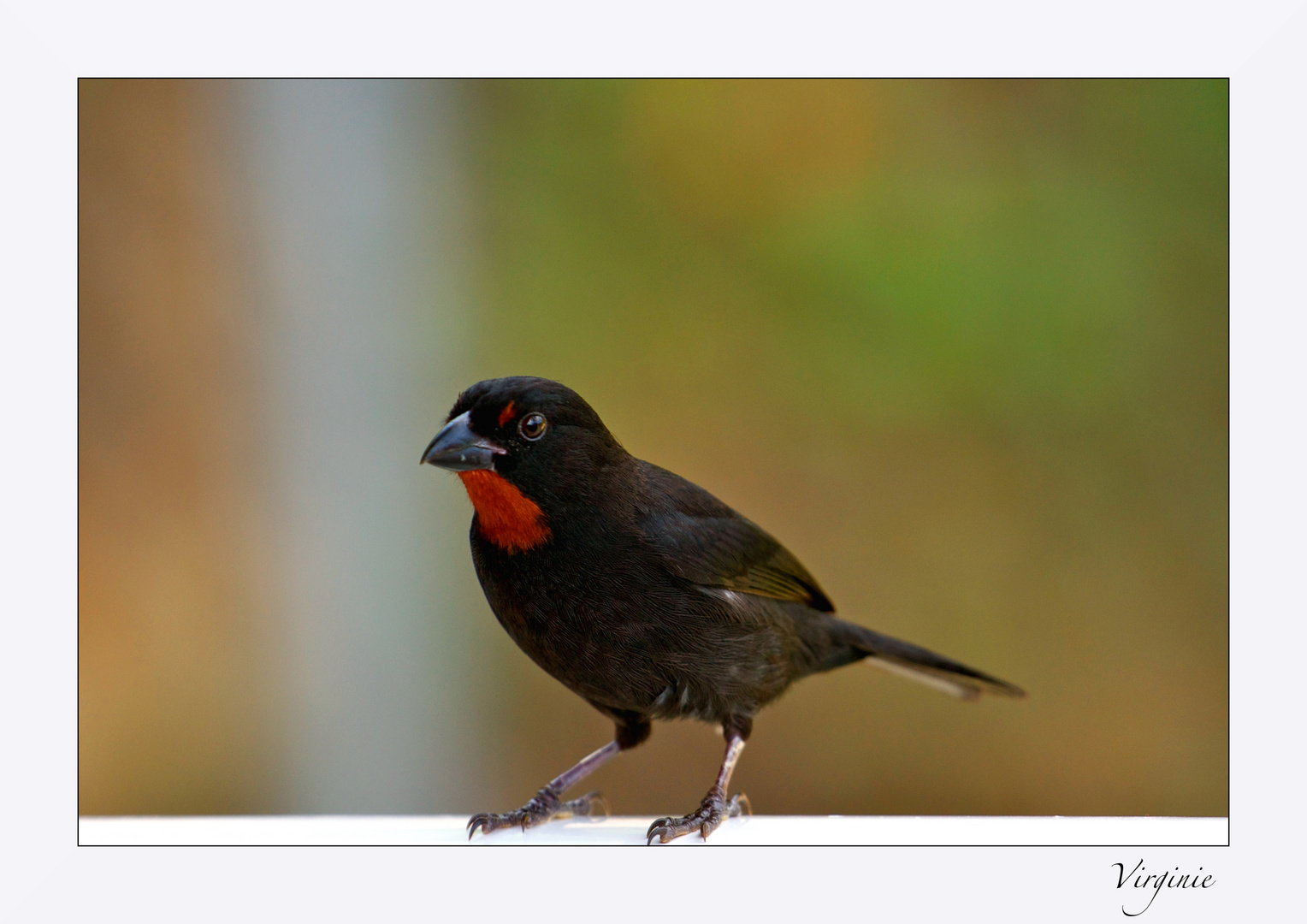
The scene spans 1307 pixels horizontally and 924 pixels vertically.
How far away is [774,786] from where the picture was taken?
253 inches

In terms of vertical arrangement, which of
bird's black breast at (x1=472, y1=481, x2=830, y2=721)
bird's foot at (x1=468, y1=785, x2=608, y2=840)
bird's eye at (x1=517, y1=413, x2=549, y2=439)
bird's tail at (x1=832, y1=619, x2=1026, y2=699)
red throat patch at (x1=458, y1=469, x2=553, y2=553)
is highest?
→ bird's eye at (x1=517, y1=413, x2=549, y2=439)

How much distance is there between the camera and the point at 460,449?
2.69 m

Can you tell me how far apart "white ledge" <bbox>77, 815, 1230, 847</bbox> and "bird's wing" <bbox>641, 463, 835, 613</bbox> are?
718mm

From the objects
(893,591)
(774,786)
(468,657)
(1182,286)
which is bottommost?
(774,786)

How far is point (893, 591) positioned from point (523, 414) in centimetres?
405

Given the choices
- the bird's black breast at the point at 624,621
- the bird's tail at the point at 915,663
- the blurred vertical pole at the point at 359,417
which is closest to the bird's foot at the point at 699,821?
the bird's black breast at the point at 624,621

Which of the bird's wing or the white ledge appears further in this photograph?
the bird's wing

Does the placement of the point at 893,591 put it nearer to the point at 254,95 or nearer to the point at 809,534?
the point at 809,534

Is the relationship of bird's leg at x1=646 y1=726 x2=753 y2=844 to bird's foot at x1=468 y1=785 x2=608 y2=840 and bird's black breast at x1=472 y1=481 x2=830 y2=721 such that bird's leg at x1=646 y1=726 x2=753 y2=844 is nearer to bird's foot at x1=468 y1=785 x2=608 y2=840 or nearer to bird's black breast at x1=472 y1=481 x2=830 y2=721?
bird's black breast at x1=472 y1=481 x2=830 y2=721

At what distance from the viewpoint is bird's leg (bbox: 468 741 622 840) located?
3.17m

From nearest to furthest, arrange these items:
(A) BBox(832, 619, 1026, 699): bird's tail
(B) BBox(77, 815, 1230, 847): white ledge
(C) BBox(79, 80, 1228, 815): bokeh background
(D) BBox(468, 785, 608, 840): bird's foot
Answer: (B) BBox(77, 815, 1230, 847): white ledge → (D) BBox(468, 785, 608, 840): bird's foot → (A) BBox(832, 619, 1026, 699): bird's tail → (C) BBox(79, 80, 1228, 815): bokeh background

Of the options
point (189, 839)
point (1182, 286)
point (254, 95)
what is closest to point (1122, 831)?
point (189, 839)

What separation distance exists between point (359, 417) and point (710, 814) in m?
3.38

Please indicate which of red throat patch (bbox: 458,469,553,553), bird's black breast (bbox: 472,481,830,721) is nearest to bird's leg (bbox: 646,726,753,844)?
bird's black breast (bbox: 472,481,830,721)
